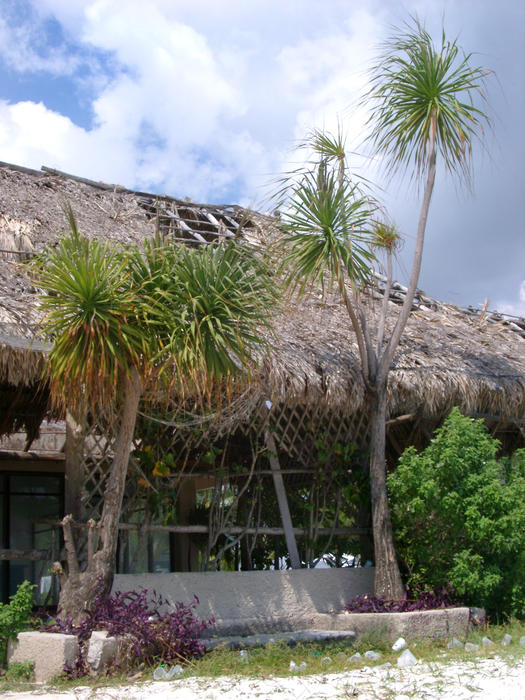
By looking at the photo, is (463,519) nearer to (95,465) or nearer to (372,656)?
(372,656)

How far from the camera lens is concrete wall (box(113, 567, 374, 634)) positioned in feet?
19.9

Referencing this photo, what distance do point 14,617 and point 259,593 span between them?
7.13ft

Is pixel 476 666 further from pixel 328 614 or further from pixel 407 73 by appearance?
pixel 407 73

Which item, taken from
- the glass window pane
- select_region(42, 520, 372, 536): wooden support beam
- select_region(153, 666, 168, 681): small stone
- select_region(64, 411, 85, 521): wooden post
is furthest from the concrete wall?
the glass window pane

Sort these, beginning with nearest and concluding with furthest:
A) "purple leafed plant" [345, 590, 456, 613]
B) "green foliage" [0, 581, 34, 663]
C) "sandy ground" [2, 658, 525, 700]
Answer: "sandy ground" [2, 658, 525, 700] < "green foliage" [0, 581, 34, 663] < "purple leafed plant" [345, 590, 456, 613]

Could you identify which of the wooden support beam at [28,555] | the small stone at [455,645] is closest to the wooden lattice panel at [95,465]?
the wooden support beam at [28,555]

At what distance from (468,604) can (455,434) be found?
1575mm

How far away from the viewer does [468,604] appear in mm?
6617

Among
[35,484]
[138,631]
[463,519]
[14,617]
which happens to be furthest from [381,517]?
[35,484]

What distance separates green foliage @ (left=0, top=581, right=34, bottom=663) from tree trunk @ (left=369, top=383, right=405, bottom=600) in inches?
116

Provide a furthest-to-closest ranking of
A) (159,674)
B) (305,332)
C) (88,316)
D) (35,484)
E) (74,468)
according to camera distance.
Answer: (35,484) < (305,332) < (74,468) < (88,316) < (159,674)

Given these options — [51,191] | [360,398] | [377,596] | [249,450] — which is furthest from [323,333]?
[51,191]

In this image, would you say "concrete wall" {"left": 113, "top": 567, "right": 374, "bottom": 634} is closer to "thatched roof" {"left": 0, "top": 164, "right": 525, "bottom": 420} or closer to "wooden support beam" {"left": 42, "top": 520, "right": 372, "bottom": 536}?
"wooden support beam" {"left": 42, "top": 520, "right": 372, "bottom": 536}

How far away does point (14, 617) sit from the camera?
5.02 m
